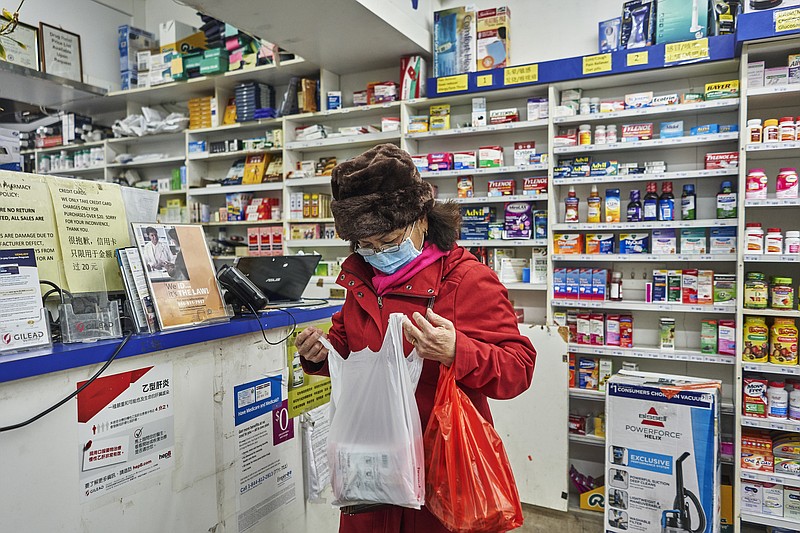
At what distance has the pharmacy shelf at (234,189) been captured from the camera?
4699mm

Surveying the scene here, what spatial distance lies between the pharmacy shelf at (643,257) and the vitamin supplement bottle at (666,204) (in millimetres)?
254

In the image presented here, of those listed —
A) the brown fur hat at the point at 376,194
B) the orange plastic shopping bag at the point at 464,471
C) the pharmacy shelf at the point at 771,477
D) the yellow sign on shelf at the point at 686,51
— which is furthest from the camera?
the yellow sign on shelf at the point at 686,51

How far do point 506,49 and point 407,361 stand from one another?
10.2 feet

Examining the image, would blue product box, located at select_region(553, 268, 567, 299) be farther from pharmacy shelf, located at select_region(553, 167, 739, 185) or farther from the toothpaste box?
pharmacy shelf, located at select_region(553, 167, 739, 185)

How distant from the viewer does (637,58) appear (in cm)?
344

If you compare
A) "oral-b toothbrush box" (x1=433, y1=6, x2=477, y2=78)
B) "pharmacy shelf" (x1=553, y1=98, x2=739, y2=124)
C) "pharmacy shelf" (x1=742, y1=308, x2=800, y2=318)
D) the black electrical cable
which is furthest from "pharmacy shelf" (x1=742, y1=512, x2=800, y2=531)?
the black electrical cable

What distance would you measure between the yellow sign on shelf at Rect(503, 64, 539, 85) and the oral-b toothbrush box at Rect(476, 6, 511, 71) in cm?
14

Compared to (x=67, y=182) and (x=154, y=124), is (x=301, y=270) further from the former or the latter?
(x=154, y=124)

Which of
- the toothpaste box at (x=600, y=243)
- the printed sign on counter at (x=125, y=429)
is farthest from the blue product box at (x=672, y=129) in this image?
the printed sign on counter at (x=125, y=429)

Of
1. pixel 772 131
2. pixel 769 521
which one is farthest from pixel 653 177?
pixel 769 521

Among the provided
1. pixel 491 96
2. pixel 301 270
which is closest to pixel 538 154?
pixel 491 96

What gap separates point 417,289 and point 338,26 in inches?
105

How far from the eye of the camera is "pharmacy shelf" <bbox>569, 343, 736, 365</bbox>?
3342 mm

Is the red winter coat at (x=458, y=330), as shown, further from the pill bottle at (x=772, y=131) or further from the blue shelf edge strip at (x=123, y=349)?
the pill bottle at (x=772, y=131)
